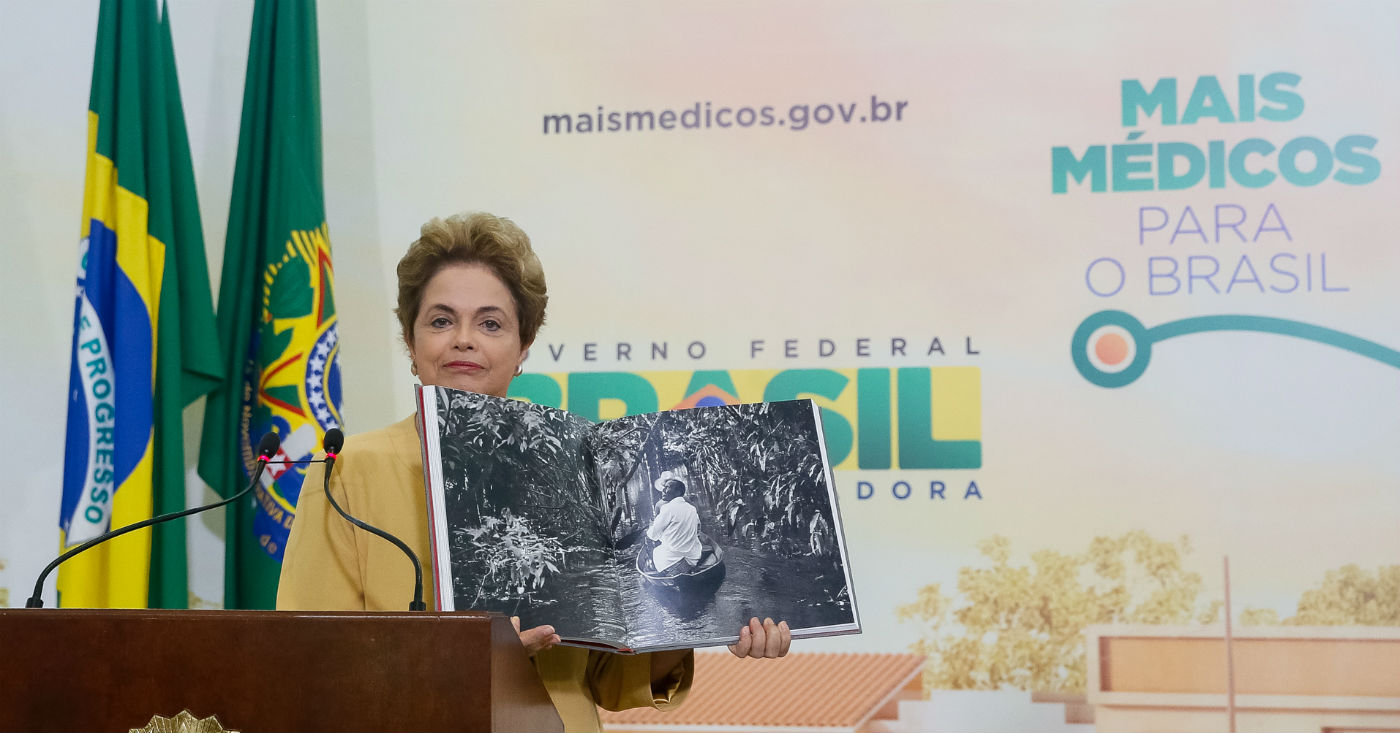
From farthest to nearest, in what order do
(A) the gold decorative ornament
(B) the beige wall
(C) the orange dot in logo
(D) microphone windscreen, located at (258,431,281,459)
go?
(C) the orange dot in logo < (B) the beige wall < (D) microphone windscreen, located at (258,431,281,459) < (A) the gold decorative ornament

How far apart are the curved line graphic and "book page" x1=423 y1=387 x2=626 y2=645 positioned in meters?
1.82

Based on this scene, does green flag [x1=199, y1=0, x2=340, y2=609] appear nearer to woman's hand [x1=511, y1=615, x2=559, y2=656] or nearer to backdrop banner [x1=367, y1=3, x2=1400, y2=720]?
backdrop banner [x1=367, y1=3, x2=1400, y2=720]

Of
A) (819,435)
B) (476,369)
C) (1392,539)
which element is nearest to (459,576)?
(476,369)

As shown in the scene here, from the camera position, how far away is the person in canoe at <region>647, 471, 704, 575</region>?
65.2 inches

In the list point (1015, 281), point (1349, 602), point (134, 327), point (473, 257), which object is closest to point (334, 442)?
point (473, 257)

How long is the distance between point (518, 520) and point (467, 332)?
39 centimetres

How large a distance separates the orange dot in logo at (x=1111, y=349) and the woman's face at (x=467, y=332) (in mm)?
1776

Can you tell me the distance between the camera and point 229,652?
1.13 m

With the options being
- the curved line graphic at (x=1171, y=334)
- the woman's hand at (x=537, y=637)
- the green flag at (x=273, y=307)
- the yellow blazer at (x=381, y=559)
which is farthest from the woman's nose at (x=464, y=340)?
the curved line graphic at (x=1171, y=334)

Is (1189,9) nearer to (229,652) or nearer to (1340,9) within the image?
(1340,9)

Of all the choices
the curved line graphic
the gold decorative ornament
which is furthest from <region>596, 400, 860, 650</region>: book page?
the curved line graphic

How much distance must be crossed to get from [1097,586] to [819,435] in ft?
4.91

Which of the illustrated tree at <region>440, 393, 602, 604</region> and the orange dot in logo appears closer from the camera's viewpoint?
the illustrated tree at <region>440, 393, 602, 604</region>

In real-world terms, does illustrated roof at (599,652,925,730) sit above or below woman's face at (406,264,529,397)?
below
